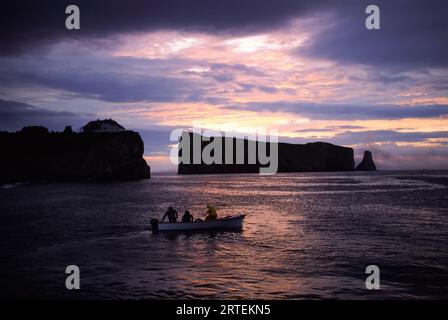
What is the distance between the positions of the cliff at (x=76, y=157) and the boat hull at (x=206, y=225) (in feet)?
420

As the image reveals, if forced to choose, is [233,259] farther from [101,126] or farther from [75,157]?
[101,126]

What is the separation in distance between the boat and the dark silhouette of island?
420ft

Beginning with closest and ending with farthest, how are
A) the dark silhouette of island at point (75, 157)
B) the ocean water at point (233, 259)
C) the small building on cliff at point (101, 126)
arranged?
the ocean water at point (233, 259), the dark silhouette of island at point (75, 157), the small building on cliff at point (101, 126)

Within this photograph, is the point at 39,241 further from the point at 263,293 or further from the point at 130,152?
the point at 130,152

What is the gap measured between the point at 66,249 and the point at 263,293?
15.6 meters

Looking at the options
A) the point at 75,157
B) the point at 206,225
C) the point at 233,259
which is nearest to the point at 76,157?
the point at 75,157

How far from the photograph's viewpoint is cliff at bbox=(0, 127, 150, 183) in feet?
504

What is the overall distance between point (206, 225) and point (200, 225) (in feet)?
1.65

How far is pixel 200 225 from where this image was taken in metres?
32.6

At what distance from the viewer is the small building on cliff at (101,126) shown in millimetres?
182750

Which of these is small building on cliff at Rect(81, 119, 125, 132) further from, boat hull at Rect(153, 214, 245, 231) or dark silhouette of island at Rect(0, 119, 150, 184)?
boat hull at Rect(153, 214, 245, 231)

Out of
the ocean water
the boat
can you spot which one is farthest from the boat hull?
the ocean water

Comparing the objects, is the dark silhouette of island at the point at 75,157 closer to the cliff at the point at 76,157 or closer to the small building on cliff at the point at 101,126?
the cliff at the point at 76,157

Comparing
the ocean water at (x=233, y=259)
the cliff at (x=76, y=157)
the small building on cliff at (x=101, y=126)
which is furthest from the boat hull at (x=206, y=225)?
the small building on cliff at (x=101, y=126)
